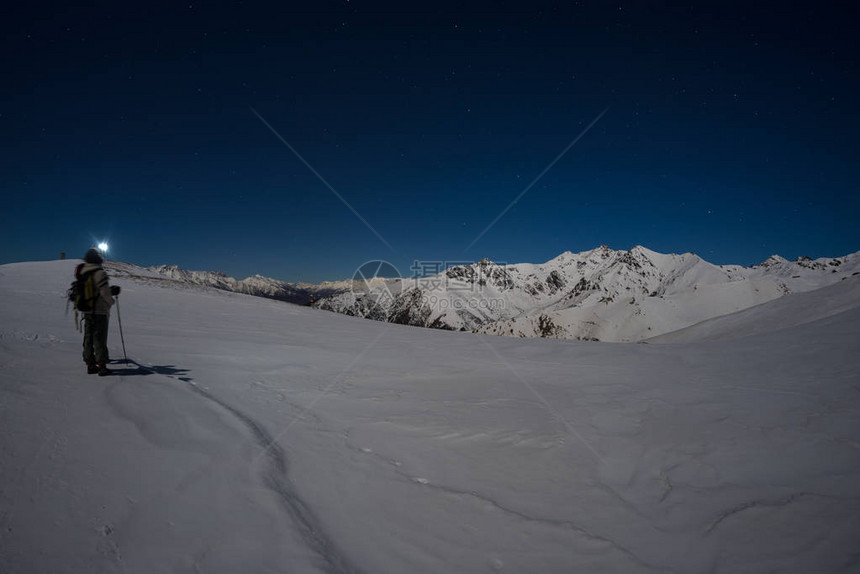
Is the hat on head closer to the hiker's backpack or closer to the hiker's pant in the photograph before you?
the hiker's backpack

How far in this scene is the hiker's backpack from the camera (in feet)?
20.7

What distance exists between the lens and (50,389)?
16.0 feet

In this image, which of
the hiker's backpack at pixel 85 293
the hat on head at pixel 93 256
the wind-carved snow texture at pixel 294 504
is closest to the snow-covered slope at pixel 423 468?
the wind-carved snow texture at pixel 294 504

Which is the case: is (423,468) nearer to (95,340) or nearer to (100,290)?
(95,340)

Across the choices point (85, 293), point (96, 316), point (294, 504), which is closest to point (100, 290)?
point (85, 293)

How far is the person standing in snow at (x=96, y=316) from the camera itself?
5.87m

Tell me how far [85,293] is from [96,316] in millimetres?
464

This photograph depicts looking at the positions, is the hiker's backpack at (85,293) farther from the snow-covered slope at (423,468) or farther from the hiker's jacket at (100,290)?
the snow-covered slope at (423,468)

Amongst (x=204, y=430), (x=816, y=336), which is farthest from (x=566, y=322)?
(x=204, y=430)

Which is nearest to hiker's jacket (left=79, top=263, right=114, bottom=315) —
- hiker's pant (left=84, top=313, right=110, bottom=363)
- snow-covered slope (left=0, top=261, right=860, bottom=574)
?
hiker's pant (left=84, top=313, right=110, bottom=363)

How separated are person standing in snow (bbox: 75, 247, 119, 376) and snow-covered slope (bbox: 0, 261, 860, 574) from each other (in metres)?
0.30

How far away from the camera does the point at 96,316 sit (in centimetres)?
632

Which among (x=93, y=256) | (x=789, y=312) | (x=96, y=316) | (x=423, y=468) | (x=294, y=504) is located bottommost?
(x=294, y=504)

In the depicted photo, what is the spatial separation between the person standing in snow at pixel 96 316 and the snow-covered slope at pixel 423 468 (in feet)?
0.99
